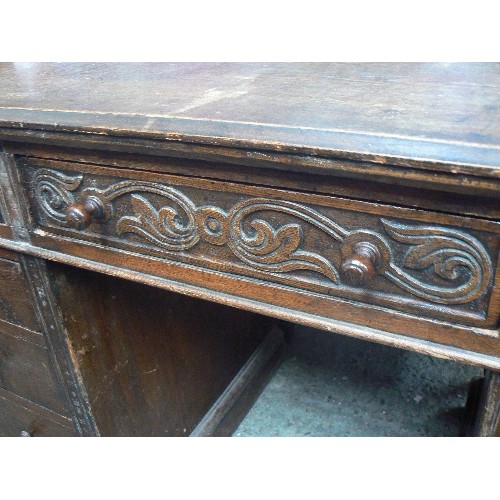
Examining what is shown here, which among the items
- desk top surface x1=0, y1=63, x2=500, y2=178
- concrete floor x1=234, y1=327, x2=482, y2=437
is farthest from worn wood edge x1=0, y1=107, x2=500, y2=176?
concrete floor x1=234, y1=327, x2=482, y2=437

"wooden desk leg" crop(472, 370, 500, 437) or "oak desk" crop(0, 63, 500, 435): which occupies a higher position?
"oak desk" crop(0, 63, 500, 435)

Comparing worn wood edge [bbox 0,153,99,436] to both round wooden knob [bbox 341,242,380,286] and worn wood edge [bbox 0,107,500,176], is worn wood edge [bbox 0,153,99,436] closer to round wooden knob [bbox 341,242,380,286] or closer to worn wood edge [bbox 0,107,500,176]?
worn wood edge [bbox 0,107,500,176]

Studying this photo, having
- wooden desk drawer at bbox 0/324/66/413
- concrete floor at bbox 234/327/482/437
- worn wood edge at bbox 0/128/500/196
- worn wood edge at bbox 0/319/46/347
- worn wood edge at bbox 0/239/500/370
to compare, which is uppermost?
worn wood edge at bbox 0/128/500/196

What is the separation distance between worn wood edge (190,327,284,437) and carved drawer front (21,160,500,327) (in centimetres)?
65

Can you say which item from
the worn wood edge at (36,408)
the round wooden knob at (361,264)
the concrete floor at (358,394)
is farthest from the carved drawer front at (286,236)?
the concrete floor at (358,394)

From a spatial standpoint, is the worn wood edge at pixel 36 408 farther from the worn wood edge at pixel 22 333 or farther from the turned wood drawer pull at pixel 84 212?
the turned wood drawer pull at pixel 84 212

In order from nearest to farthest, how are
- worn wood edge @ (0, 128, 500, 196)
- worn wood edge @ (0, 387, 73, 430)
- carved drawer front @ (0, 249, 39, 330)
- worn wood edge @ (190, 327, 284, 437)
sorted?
worn wood edge @ (0, 128, 500, 196) → carved drawer front @ (0, 249, 39, 330) → worn wood edge @ (0, 387, 73, 430) → worn wood edge @ (190, 327, 284, 437)

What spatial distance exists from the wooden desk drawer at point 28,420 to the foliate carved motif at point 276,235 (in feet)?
1.52

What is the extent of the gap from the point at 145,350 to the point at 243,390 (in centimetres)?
39

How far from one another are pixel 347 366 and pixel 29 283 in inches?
37.2

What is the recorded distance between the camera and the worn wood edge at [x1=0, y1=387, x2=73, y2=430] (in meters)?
A: 1.02

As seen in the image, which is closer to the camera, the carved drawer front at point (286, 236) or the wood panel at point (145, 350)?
the carved drawer front at point (286, 236)

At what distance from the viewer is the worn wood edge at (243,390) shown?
127 cm

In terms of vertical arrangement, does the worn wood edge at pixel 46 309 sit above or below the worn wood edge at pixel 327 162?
below
